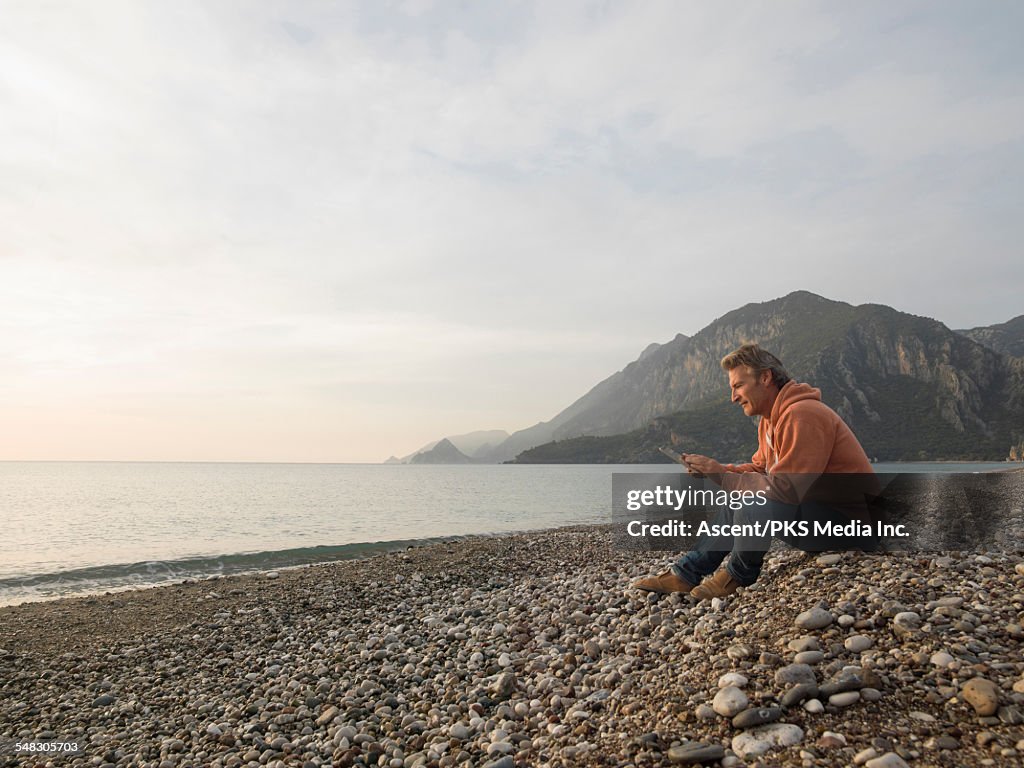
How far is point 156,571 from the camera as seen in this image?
2016 centimetres

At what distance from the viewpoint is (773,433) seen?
6.13 meters

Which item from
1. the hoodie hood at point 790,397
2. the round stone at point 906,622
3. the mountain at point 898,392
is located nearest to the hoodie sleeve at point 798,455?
the hoodie hood at point 790,397

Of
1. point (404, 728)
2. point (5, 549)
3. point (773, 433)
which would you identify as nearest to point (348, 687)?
point (404, 728)

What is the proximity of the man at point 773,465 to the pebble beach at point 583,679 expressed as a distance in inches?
13.5

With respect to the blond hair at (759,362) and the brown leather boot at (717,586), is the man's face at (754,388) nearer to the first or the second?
the blond hair at (759,362)

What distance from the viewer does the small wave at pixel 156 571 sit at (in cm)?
1750

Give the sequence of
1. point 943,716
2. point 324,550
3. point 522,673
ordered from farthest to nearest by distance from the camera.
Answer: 1. point 324,550
2. point 522,673
3. point 943,716

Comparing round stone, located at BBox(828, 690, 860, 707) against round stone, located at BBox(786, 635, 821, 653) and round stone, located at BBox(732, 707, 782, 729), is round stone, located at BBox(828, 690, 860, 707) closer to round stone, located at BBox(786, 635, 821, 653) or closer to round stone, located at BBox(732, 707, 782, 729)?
round stone, located at BBox(732, 707, 782, 729)

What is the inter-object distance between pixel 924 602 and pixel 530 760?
3.76 m

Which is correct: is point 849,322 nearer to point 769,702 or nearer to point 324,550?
point 324,550

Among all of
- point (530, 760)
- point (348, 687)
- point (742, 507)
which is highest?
point (742, 507)

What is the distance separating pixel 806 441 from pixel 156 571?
70.5 ft

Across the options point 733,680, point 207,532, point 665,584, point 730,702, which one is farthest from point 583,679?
point 207,532

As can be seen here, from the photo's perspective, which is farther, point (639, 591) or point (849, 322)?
point (849, 322)
